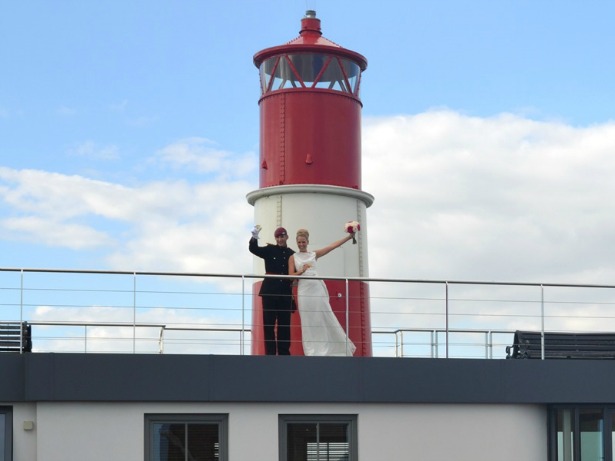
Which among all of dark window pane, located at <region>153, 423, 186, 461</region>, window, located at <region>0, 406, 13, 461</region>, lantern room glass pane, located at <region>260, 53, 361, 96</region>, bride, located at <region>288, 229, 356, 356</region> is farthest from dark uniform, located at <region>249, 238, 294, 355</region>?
lantern room glass pane, located at <region>260, 53, 361, 96</region>

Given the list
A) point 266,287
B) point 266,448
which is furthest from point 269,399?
point 266,287

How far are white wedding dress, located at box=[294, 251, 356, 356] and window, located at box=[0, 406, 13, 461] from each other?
379 centimetres

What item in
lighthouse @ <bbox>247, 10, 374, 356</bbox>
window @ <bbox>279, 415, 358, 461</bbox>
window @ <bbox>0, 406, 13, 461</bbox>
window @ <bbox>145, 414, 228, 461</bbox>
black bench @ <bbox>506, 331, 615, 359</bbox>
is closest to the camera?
window @ <bbox>0, 406, 13, 461</bbox>

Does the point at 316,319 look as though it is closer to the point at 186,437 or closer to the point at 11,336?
the point at 186,437

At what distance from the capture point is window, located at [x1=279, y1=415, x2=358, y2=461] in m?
14.4

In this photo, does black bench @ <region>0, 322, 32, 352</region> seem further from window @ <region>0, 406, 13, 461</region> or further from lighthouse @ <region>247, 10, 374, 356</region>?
lighthouse @ <region>247, 10, 374, 356</region>

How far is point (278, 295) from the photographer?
50.4ft

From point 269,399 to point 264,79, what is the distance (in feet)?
19.6

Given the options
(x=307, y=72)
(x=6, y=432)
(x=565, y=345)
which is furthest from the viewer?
(x=307, y=72)

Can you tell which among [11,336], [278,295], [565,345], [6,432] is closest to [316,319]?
[278,295]

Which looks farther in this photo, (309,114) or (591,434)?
(309,114)

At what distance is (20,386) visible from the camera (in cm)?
1390

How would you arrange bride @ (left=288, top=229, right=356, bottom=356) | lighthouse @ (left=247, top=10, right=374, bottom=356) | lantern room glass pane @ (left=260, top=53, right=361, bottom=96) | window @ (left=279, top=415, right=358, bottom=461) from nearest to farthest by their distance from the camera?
window @ (left=279, top=415, right=358, bottom=461)
bride @ (left=288, top=229, right=356, bottom=356)
lighthouse @ (left=247, top=10, right=374, bottom=356)
lantern room glass pane @ (left=260, top=53, right=361, bottom=96)

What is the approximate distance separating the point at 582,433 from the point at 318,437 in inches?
121
